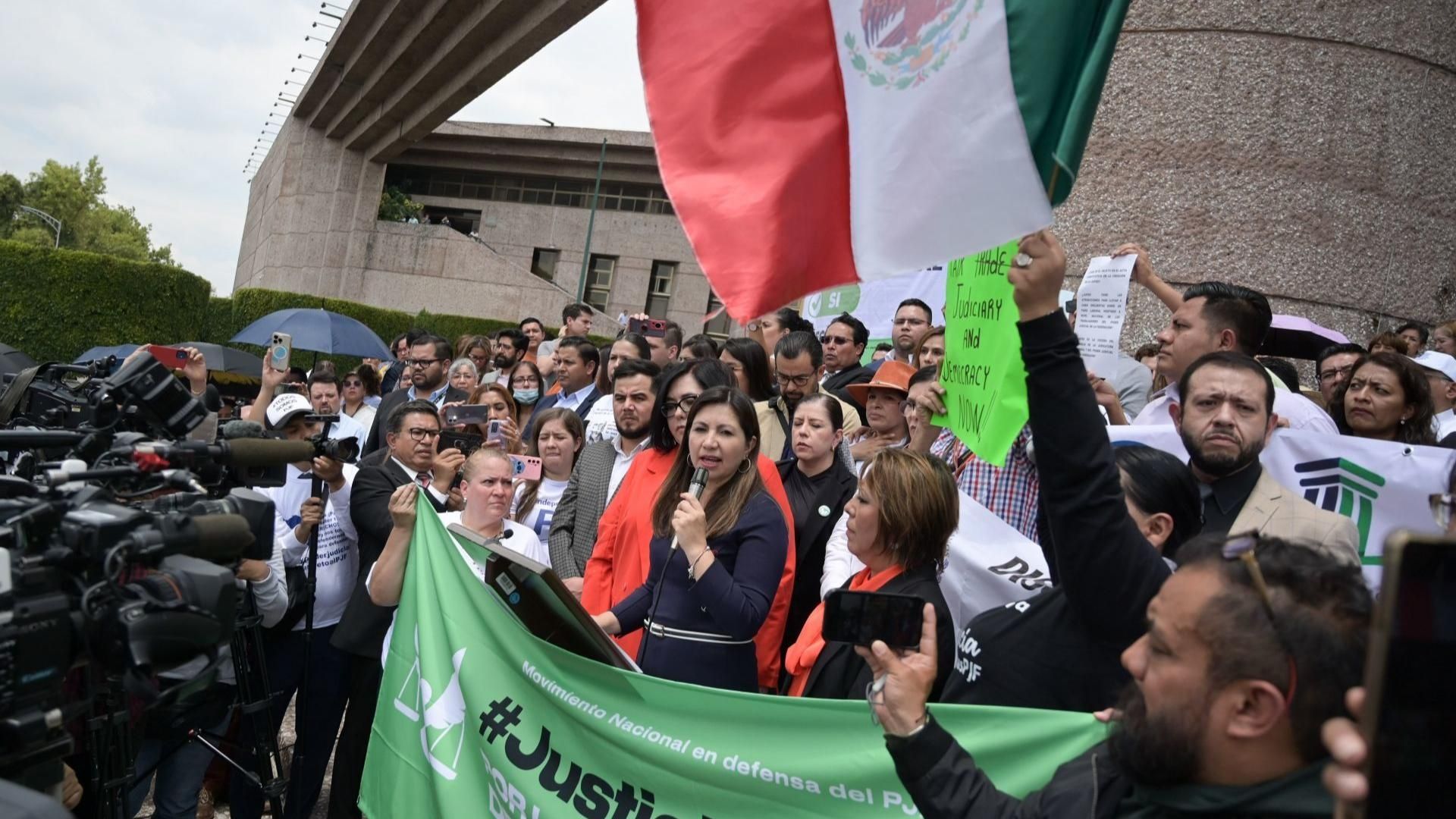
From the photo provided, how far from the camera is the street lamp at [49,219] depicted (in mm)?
72312

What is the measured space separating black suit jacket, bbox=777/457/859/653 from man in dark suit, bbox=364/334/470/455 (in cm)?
448

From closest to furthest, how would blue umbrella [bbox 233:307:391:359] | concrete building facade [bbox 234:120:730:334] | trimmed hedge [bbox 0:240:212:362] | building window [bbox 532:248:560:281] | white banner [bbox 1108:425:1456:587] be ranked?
white banner [bbox 1108:425:1456:587] → blue umbrella [bbox 233:307:391:359] → trimmed hedge [bbox 0:240:212:362] → concrete building facade [bbox 234:120:730:334] → building window [bbox 532:248:560:281]

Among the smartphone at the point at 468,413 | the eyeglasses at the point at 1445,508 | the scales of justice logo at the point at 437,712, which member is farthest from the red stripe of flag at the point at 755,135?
the smartphone at the point at 468,413

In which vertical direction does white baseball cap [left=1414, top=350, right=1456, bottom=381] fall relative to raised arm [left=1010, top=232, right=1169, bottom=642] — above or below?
above

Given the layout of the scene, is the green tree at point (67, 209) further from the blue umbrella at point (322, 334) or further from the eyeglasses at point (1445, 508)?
the eyeglasses at point (1445, 508)

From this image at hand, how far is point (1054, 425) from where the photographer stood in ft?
7.52

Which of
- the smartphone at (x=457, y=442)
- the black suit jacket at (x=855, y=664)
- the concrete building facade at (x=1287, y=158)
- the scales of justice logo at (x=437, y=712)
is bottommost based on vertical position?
the scales of justice logo at (x=437, y=712)

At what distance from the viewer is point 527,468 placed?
17.6 feet

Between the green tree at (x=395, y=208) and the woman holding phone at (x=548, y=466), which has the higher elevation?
the green tree at (x=395, y=208)

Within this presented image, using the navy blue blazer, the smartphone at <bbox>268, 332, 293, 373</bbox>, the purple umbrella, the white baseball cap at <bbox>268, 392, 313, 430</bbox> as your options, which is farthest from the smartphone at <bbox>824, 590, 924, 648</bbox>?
the smartphone at <bbox>268, 332, 293, 373</bbox>

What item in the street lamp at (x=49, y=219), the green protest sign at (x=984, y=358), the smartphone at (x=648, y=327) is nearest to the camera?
the green protest sign at (x=984, y=358)

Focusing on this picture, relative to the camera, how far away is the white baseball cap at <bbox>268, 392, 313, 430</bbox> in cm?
454

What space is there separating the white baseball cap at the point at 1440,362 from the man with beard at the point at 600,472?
4.58 meters

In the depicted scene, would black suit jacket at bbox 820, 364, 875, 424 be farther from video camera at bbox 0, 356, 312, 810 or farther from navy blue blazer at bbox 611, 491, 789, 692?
video camera at bbox 0, 356, 312, 810
